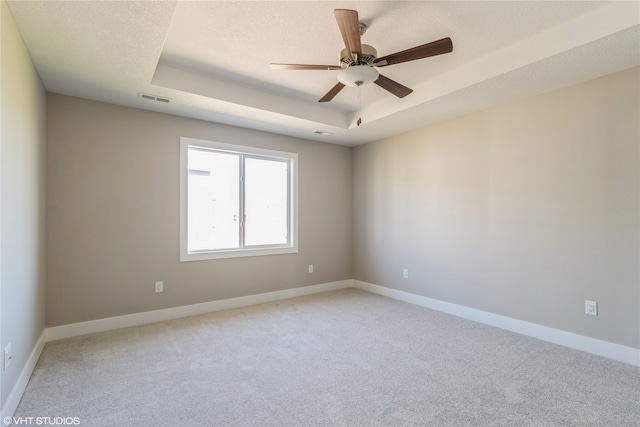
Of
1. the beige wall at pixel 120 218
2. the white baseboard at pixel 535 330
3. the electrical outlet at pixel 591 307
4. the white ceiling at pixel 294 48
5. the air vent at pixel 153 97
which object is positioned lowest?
the white baseboard at pixel 535 330

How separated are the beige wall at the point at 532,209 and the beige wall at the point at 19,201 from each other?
4073mm

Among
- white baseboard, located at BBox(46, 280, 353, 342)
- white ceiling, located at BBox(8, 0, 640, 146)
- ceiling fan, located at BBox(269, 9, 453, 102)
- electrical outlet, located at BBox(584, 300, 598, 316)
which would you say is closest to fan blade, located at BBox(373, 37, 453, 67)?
ceiling fan, located at BBox(269, 9, 453, 102)

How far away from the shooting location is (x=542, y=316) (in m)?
3.17

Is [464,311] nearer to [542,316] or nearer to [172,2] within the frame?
[542,316]

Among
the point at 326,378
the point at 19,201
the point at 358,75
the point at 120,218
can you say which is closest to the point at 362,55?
the point at 358,75

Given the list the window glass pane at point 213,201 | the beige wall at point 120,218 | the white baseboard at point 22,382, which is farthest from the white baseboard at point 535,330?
the white baseboard at point 22,382

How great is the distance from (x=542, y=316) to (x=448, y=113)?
240 cm

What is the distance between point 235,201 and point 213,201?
1.01ft

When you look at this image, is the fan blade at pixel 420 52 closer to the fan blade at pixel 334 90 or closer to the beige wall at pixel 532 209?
the fan blade at pixel 334 90

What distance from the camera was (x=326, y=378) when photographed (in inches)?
93.5

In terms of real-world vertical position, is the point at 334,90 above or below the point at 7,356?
above

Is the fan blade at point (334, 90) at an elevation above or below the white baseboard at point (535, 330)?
above

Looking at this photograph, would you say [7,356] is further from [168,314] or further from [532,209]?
[532,209]

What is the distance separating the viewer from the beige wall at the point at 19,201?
1.84 m
